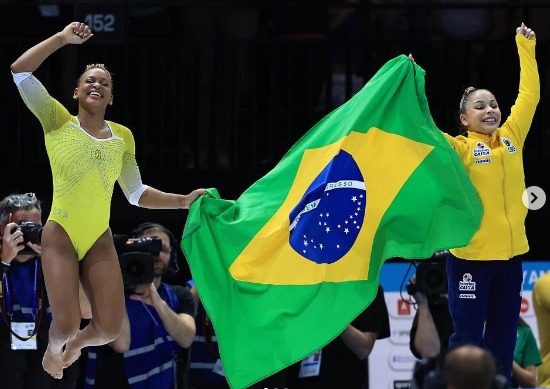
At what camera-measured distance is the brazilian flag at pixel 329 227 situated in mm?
7984

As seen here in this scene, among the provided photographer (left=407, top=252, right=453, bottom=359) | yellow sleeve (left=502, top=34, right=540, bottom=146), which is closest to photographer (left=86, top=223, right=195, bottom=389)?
photographer (left=407, top=252, right=453, bottom=359)

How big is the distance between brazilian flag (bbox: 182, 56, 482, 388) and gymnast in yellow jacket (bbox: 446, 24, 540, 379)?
0.16 metres

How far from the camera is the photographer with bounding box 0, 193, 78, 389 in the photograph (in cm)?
879

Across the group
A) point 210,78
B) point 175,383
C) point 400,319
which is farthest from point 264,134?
point 175,383

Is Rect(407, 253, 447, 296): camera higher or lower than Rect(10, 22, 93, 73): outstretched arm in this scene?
lower

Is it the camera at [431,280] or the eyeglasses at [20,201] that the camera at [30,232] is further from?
the camera at [431,280]

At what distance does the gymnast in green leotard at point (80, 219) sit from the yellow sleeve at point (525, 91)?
228 centimetres

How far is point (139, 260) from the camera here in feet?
29.0

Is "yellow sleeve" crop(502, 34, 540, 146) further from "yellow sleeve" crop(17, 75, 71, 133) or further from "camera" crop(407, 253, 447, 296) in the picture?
"yellow sleeve" crop(17, 75, 71, 133)

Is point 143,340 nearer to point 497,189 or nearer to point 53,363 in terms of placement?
point 53,363

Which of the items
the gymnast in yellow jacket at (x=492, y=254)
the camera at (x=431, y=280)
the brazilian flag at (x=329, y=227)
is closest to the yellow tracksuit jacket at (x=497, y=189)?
the gymnast in yellow jacket at (x=492, y=254)

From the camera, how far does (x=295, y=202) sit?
832cm

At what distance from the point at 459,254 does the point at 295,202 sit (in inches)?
39.0

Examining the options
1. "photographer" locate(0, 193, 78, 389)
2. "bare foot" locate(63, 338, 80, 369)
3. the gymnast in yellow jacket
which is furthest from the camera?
"photographer" locate(0, 193, 78, 389)
